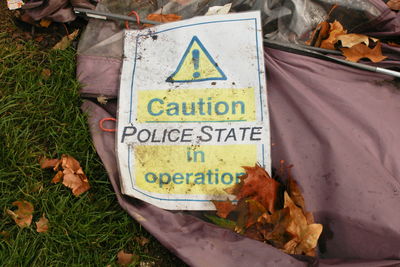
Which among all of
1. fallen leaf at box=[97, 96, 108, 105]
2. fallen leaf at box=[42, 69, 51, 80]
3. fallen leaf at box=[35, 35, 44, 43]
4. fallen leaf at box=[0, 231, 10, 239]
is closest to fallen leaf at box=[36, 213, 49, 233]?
fallen leaf at box=[0, 231, 10, 239]

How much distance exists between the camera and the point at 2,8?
220cm

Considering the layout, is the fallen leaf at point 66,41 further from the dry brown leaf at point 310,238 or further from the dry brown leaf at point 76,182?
the dry brown leaf at point 310,238

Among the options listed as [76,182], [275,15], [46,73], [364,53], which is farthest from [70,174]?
[364,53]

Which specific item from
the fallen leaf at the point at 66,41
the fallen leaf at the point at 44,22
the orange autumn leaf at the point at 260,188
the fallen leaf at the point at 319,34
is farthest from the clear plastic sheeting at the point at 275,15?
the orange autumn leaf at the point at 260,188

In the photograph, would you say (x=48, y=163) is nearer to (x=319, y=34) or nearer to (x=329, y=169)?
(x=329, y=169)

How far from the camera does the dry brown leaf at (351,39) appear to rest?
180cm

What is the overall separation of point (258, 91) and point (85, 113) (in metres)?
0.83

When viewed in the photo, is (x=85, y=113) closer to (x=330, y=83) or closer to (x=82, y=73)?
(x=82, y=73)

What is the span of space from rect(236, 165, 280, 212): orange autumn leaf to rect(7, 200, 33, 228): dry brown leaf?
952 millimetres

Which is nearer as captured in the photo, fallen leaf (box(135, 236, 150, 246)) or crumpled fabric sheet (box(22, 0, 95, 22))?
fallen leaf (box(135, 236, 150, 246))

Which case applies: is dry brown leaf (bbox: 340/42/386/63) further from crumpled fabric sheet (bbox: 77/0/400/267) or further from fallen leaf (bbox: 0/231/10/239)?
fallen leaf (bbox: 0/231/10/239)

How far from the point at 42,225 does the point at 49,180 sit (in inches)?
8.3

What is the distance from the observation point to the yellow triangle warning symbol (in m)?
1.82

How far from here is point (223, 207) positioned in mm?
1719
